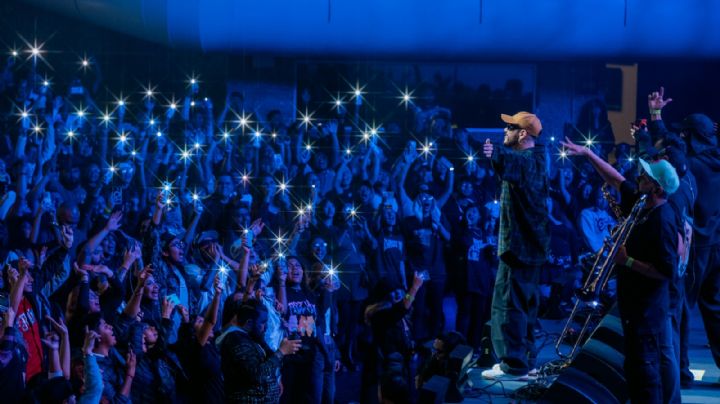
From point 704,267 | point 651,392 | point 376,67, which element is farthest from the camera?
point 376,67

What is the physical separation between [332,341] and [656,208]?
3.87m

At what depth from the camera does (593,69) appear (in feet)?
32.3

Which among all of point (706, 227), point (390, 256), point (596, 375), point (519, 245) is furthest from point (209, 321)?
point (706, 227)

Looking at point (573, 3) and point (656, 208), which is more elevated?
point (573, 3)

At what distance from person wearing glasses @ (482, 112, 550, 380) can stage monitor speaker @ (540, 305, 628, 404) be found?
353mm

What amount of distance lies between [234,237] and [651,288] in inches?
185

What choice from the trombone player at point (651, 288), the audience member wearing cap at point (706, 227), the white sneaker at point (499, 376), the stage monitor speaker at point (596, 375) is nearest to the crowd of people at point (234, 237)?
the white sneaker at point (499, 376)

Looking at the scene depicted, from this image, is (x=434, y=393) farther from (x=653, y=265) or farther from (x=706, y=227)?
(x=706, y=227)

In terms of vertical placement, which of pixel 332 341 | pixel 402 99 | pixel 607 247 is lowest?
pixel 332 341

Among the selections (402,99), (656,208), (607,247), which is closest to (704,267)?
(607,247)

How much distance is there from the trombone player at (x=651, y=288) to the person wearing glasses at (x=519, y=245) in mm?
882

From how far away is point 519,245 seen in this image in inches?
222

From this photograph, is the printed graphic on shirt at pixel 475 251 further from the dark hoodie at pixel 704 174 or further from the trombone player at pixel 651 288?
the trombone player at pixel 651 288

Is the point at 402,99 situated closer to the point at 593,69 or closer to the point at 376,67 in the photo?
the point at 376,67
